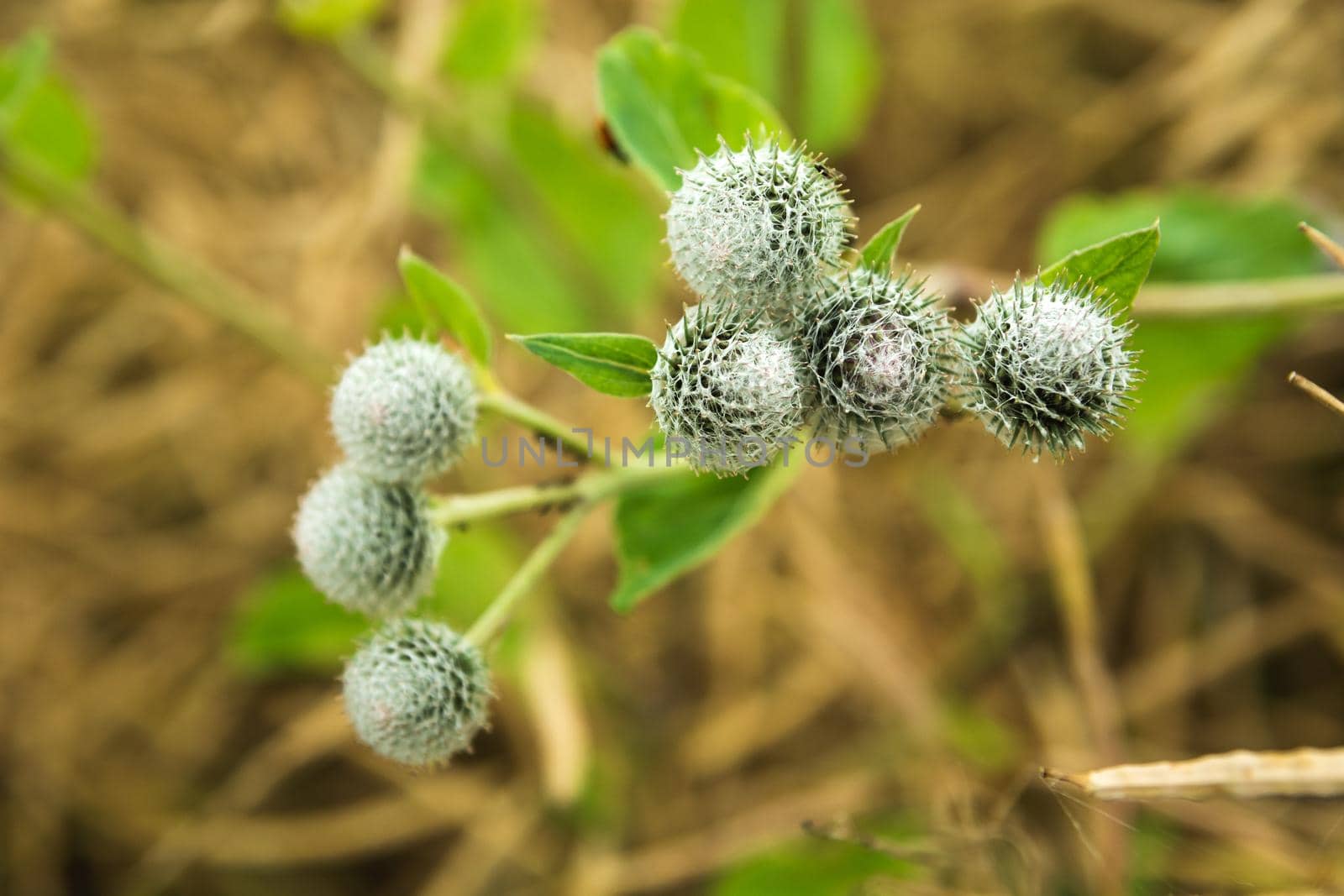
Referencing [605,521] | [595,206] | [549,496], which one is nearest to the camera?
[549,496]

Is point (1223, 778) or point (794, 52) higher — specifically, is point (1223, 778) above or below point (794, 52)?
below

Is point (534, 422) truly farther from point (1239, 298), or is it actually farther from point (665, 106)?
point (1239, 298)

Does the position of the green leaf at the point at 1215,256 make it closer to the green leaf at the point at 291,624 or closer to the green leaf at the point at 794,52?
the green leaf at the point at 794,52

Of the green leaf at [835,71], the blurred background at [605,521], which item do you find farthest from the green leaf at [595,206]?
the green leaf at [835,71]

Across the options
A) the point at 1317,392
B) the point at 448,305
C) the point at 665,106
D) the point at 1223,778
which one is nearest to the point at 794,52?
the point at 665,106

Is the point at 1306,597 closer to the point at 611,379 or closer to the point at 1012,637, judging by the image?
the point at 1012,637
